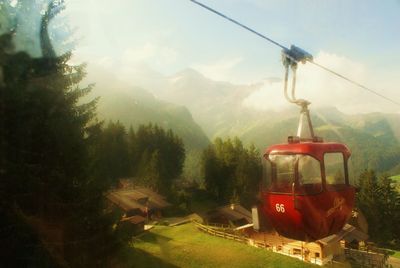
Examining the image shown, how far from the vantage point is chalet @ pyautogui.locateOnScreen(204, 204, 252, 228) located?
204ft

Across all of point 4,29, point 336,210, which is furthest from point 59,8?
point 336,210

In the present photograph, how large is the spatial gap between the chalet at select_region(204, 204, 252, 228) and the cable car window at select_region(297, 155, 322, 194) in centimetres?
5219

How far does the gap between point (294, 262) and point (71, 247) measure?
2361 cm

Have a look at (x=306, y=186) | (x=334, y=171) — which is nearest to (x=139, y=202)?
(x=306, y=186)

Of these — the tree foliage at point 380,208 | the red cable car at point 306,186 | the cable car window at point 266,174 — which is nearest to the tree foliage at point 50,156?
the cable car window at point 266,174

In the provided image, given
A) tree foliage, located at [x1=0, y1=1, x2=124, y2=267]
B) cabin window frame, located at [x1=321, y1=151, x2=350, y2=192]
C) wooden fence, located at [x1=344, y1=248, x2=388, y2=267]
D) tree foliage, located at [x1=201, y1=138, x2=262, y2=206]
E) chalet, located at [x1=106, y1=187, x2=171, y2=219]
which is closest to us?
cabin window frame, located at [x1=321, y1=151, x2=350, y2=192]

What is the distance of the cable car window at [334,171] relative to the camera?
10172mm

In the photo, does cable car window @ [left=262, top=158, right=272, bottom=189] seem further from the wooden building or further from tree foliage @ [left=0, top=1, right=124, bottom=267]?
the wooden building

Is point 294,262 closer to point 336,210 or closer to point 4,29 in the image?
point 336,210

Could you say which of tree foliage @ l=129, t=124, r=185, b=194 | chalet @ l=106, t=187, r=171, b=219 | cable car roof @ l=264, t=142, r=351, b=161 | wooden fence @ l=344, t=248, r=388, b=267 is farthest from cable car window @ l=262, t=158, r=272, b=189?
tree foliage @ l=129, t=124, r=185, b=194

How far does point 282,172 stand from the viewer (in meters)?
10.6

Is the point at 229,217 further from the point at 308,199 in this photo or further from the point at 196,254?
the point at 308,199

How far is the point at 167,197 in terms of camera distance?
235ft

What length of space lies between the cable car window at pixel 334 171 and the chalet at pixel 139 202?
46082 mm
